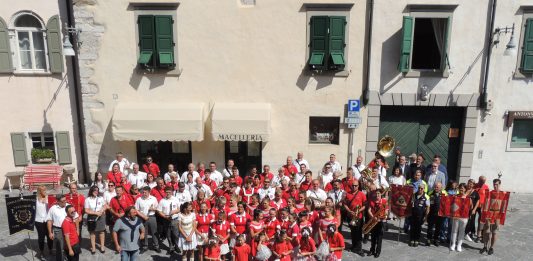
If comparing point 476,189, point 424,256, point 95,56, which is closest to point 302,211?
point 424,256

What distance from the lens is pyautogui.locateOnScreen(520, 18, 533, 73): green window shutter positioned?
13.2m

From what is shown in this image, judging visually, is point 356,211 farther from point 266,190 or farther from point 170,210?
point 170,210

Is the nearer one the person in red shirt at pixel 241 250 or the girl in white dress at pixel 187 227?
the person in red shirt at pixel 241 250

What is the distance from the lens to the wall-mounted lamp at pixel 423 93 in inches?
532

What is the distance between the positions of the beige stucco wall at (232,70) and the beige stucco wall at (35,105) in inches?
46.1

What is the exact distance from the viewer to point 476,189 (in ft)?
34.3

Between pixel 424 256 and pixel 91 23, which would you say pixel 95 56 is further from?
pixel 424 256

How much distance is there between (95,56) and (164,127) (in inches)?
134

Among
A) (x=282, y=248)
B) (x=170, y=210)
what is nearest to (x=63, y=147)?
(x=170, y=210)

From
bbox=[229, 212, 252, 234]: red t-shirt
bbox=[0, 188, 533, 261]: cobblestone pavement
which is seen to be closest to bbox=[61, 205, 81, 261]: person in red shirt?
bbox=[0, 188, 533, 261]: cobblestone pavement

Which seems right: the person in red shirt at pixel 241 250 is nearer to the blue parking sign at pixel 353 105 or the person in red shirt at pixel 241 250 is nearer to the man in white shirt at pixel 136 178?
the man in white shirt at pixel 136 178

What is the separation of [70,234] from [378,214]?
7.18 m

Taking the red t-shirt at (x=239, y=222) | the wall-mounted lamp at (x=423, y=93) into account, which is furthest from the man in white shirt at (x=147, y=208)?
the wall-mounted lamp at (x=423, y=93)

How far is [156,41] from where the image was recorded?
43.9ft
